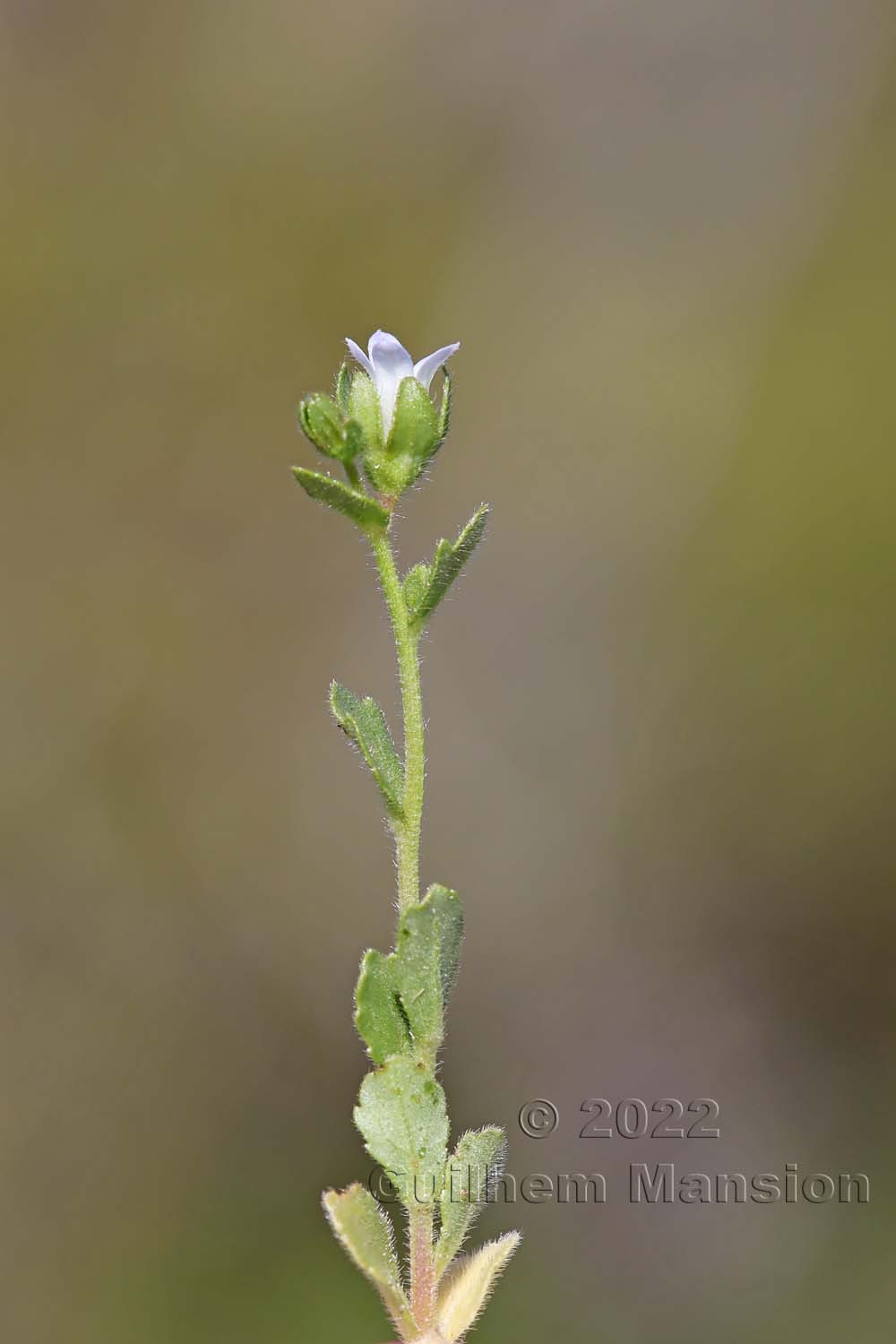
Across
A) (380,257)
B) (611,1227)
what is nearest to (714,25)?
(380,257)


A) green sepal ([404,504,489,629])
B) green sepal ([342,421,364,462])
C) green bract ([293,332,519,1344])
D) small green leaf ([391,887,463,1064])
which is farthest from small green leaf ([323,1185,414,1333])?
green sepal ([342,421,364,462])

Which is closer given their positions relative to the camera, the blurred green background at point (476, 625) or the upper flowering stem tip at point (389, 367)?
the upper flowering stem tip at point (389, 367)

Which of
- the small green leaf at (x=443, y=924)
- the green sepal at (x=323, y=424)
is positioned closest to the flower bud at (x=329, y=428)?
the green sepal at (x=323, y=424)

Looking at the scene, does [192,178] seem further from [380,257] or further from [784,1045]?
[784,1045]

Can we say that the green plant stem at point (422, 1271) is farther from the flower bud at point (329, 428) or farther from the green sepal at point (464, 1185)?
the flower bud at point (329, 428)

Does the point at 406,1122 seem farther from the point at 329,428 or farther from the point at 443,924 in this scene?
the point at 329,428

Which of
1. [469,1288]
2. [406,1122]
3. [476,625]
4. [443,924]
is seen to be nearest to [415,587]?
[443,924]

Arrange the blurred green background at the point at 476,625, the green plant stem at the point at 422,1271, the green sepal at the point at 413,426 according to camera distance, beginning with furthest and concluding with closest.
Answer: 1. the blurred green background at the point at 476,625
2. the green sepal at the point at 413,426
3. the green plant stem at the point at 422,1271
